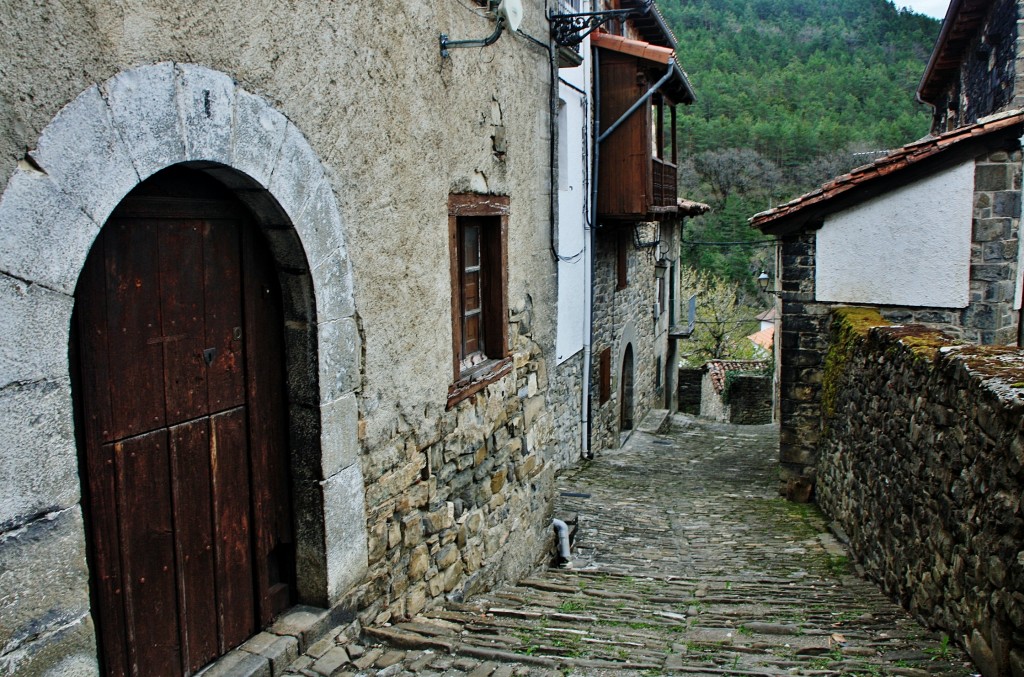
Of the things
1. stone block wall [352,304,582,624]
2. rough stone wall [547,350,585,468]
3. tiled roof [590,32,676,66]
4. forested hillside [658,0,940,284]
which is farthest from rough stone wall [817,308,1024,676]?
forested hillside [658,0,940,284]

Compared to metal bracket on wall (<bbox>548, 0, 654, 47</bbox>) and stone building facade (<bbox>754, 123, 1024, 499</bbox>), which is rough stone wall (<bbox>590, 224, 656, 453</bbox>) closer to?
stone building facade (<bbox>754, 123, 1024, 499</bbox>)

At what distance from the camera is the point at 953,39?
509 inches

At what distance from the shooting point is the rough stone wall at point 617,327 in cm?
1270

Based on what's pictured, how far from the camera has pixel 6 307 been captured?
2031 mm

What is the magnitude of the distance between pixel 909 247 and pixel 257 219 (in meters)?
7.66

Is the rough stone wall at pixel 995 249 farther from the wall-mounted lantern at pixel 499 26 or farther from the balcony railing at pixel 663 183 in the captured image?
the wall-mounted lantern at pixel 499 26

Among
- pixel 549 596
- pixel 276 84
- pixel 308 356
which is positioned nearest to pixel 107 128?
pixel 276 84

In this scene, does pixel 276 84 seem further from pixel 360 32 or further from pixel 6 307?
pixel 6 307

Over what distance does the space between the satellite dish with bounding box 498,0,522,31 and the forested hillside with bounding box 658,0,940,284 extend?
32.8m

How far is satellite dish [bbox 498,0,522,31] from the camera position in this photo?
14.9 feet

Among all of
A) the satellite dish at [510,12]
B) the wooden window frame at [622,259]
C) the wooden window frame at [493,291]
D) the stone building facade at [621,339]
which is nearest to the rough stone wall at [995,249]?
the stone building facade at [621,339]

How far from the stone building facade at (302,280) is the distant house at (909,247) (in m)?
4.77

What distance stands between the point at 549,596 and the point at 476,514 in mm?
746

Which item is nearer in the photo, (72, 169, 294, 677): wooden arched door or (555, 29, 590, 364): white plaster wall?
(72, 169, 294, 677): wooden arched door
